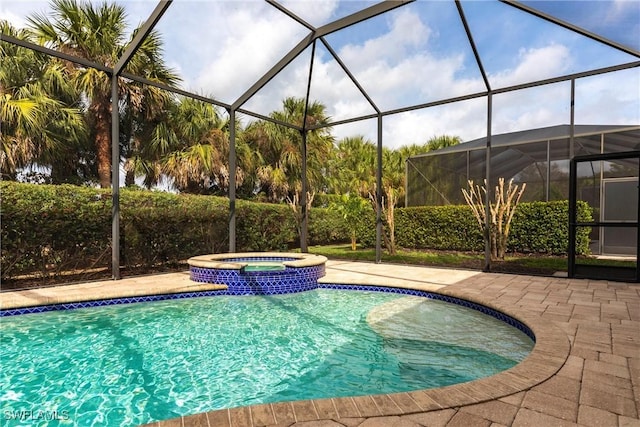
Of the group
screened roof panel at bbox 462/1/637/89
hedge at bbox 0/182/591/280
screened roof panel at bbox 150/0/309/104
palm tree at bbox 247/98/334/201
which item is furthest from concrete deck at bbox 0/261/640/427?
palm tree at bbox 247/98/334/201

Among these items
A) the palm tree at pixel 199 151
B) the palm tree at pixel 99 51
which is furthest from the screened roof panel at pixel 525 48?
the palm tree at pixel 199 151

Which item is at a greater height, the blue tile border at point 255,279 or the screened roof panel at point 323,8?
the screened roof panel at point 323,8

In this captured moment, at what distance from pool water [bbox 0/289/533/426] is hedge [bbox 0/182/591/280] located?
1.96 m

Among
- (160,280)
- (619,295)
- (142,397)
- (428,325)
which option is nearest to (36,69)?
(160,280)

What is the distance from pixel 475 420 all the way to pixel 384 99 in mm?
7646

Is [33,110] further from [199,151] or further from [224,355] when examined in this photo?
[224,355]

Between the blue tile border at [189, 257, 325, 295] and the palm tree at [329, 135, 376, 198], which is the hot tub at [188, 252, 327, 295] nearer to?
the blue tile border at [189, 257, 325, 295]

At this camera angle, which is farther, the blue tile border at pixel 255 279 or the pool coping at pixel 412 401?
the blue tile border at pixel 255 279

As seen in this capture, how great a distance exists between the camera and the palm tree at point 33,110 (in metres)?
9.21

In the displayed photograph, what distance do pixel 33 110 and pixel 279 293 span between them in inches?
329

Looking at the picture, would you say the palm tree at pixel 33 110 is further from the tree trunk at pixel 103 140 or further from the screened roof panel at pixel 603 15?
the screened roof panel at pixel 603 15

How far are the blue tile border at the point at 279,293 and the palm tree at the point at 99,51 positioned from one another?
6.97 meters

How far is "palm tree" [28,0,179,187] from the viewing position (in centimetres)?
916

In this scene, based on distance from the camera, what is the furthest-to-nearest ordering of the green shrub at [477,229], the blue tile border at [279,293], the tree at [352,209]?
the tree at [352,209], the green shrub at [477,229], the blue tile border at [279,293]
